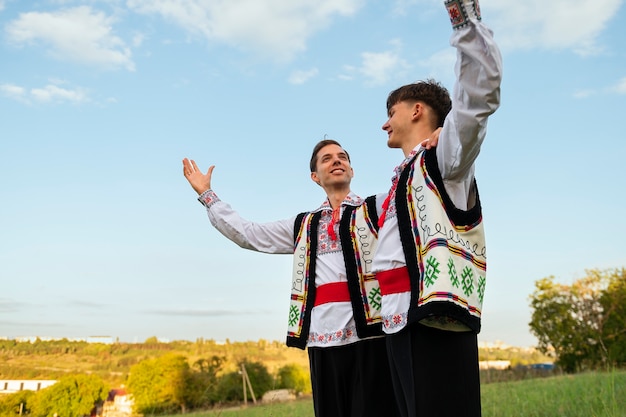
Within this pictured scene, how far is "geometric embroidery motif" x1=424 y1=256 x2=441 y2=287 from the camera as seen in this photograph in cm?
180

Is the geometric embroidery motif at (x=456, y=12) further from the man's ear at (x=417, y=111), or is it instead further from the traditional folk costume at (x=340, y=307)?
the traditional folk costume at (x=340, y=307)

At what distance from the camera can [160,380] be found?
31.9m

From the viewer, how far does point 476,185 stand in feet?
6.83

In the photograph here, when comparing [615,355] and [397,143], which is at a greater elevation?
[397,143]

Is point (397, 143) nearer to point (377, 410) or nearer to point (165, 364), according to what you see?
point (377, 410)

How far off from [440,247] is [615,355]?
21661 millimetres

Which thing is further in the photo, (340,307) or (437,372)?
(340,307)

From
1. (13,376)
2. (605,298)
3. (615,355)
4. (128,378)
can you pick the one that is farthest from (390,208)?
(128,378)

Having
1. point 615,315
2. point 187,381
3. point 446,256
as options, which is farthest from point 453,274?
point 187,381

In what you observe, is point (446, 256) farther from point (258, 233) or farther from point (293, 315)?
point (258, 233)

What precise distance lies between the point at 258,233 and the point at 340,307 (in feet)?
2.47

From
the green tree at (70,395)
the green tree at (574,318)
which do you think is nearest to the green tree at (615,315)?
the green tree at (574,318)

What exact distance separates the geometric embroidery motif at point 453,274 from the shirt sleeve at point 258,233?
1514 mm

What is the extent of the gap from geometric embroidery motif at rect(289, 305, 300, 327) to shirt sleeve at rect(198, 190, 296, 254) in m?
0.42
